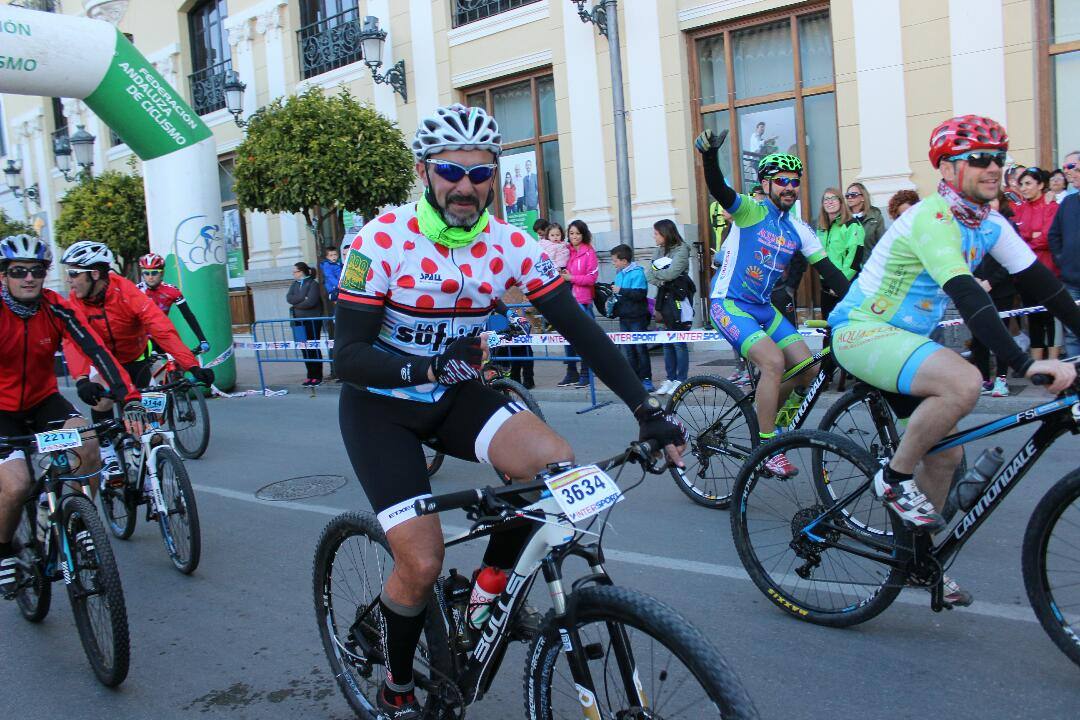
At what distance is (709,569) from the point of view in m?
4.81

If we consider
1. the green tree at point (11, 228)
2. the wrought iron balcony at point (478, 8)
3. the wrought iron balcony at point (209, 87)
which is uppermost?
the wrought iron balcony at point (209, 87)

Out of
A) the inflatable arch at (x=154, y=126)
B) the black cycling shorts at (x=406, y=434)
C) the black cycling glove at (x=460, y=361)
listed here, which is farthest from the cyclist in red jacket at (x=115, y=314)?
the inflatable arch at (x=154, y=126)

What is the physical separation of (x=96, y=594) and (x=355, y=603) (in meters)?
1.36

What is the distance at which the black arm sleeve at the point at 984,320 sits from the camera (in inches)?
128

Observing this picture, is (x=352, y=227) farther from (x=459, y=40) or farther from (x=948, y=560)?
(x=948, y=560)

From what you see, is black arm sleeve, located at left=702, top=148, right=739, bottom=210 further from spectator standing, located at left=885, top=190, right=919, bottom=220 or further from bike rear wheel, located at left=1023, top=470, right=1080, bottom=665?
spectator standing, located at left=885, top=190, right=919, bottom=220

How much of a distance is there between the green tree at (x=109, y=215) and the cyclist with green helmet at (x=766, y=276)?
16754mm

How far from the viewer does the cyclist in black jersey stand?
289 cm

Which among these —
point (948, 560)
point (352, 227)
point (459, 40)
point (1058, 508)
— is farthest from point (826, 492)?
point (352, 227)

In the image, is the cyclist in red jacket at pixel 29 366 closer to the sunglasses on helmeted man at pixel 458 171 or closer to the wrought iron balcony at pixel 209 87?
the sunglasses on helmeted man at pixel 458 171

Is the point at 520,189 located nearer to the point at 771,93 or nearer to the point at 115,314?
the point at 771,93

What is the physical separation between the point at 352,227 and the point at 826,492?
51.3 feet

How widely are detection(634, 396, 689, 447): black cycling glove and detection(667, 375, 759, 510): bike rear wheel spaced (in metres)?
3.05

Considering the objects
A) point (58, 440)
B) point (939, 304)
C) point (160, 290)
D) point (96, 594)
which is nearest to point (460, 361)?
point (939, 304)
